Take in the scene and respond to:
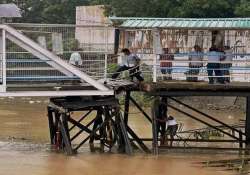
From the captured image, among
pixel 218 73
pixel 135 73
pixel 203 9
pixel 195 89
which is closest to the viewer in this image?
pixel 195 89

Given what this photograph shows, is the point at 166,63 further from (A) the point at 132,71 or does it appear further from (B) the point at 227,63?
(B) the point at 227,63

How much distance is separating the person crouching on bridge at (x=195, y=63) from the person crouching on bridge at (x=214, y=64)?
10.7 inches

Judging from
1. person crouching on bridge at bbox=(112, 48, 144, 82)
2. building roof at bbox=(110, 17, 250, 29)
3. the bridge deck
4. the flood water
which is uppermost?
building roof at bbox=(110, 17, 250, 29)

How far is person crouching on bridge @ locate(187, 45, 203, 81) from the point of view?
17.2 meters

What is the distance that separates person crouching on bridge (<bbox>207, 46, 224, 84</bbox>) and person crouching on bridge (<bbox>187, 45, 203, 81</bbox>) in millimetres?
272

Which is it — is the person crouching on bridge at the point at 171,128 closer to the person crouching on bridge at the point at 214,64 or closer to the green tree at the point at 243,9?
the person crouching on bridge at the point at 214,64

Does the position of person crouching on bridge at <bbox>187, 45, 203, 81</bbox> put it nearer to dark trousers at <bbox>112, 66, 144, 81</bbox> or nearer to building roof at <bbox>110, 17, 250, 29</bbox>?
building roof at <bbox>110, 17, 250, 29</bbox>

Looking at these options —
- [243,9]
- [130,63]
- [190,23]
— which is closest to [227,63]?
[190,23]

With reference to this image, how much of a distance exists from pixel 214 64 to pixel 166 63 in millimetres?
1392

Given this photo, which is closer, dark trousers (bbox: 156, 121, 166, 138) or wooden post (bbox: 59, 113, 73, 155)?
wooden post (bbox: 59, 113, 73, 155)

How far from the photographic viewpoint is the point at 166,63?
18.1 meters

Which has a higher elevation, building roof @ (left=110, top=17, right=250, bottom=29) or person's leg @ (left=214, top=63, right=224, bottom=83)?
building roof @ (left=110, top=17, right=250, bottom=29)

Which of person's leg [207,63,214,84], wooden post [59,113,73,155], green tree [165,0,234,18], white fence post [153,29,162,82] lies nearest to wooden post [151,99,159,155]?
white fence post [153,29,162,82]

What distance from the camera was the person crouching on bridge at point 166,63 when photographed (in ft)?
56.7
